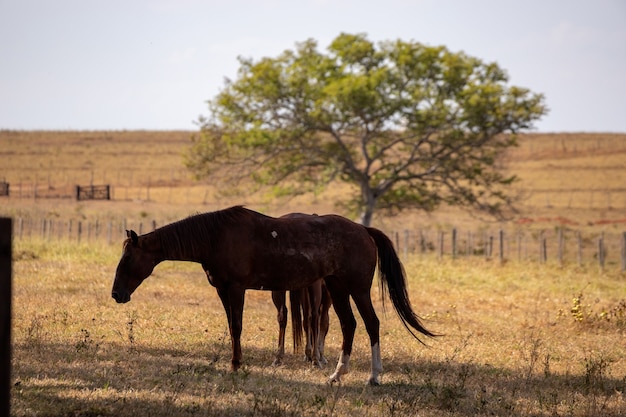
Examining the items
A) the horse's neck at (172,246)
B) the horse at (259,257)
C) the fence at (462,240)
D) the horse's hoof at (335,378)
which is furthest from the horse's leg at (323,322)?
the fence at (462,240)

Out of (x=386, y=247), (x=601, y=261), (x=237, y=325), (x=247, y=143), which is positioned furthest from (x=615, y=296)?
(x=247, y=143)

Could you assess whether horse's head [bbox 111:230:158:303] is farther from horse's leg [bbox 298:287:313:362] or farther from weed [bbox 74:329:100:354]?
horse's leg [bbox 298:287:313:362]

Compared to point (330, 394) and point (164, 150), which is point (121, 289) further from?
point (164, 150)

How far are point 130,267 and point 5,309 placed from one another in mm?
4983

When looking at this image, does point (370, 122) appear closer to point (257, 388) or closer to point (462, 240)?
point (462, 240)

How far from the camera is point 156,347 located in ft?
34.0

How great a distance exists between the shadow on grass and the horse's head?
2.65ft

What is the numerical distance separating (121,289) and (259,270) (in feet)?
5.12

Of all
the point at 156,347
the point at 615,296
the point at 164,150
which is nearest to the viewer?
the point at 156,347

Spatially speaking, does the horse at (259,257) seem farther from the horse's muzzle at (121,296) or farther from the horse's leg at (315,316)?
the horse's leg at (315,316)

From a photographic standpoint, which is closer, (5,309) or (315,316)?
(5,309)

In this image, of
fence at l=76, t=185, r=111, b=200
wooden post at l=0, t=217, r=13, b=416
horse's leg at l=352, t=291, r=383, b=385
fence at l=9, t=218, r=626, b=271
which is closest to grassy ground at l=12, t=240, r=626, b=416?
horse's leg at l=352, t=291, r=383, b=385

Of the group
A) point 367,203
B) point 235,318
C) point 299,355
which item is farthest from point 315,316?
point 367,203

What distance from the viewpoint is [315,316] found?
10.1 meters
